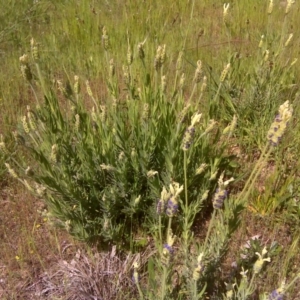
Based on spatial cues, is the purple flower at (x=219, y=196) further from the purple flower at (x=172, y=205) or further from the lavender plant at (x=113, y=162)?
the lavender plant at (x=113, y=162)

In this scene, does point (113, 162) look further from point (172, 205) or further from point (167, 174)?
point (172, 205)

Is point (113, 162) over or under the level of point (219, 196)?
under

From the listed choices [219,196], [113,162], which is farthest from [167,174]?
[219,196]

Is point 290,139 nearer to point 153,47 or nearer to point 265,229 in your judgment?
point 265,229

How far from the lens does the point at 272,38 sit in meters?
3.18

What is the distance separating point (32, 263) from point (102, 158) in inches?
26.7

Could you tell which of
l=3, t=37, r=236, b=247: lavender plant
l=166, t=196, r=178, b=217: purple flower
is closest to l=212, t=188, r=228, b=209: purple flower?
l=166, t=196, r=178, b=217: purple flower

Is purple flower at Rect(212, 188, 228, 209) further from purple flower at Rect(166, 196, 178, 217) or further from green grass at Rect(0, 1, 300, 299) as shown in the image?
purple flower at Rect(166, 196, 178, 217)

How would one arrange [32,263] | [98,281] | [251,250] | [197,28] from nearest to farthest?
1. [251,250]
2. [98,281]
3. [32,263]
4. [197,28]

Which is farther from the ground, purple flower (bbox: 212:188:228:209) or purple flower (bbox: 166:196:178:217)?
purple flower (bbox: 166:196:178:217)

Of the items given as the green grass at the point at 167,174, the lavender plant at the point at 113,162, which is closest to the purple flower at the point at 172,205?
the green grass at the point at 167,174

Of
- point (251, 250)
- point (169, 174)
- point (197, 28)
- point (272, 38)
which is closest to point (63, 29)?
point (197, 28)

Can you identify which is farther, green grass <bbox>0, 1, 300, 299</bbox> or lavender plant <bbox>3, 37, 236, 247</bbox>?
lavender plant <bbox>3, 37, 236, 247</bbox>

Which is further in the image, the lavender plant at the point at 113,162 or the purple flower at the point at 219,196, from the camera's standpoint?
the lavender plant at the point at 113,162
